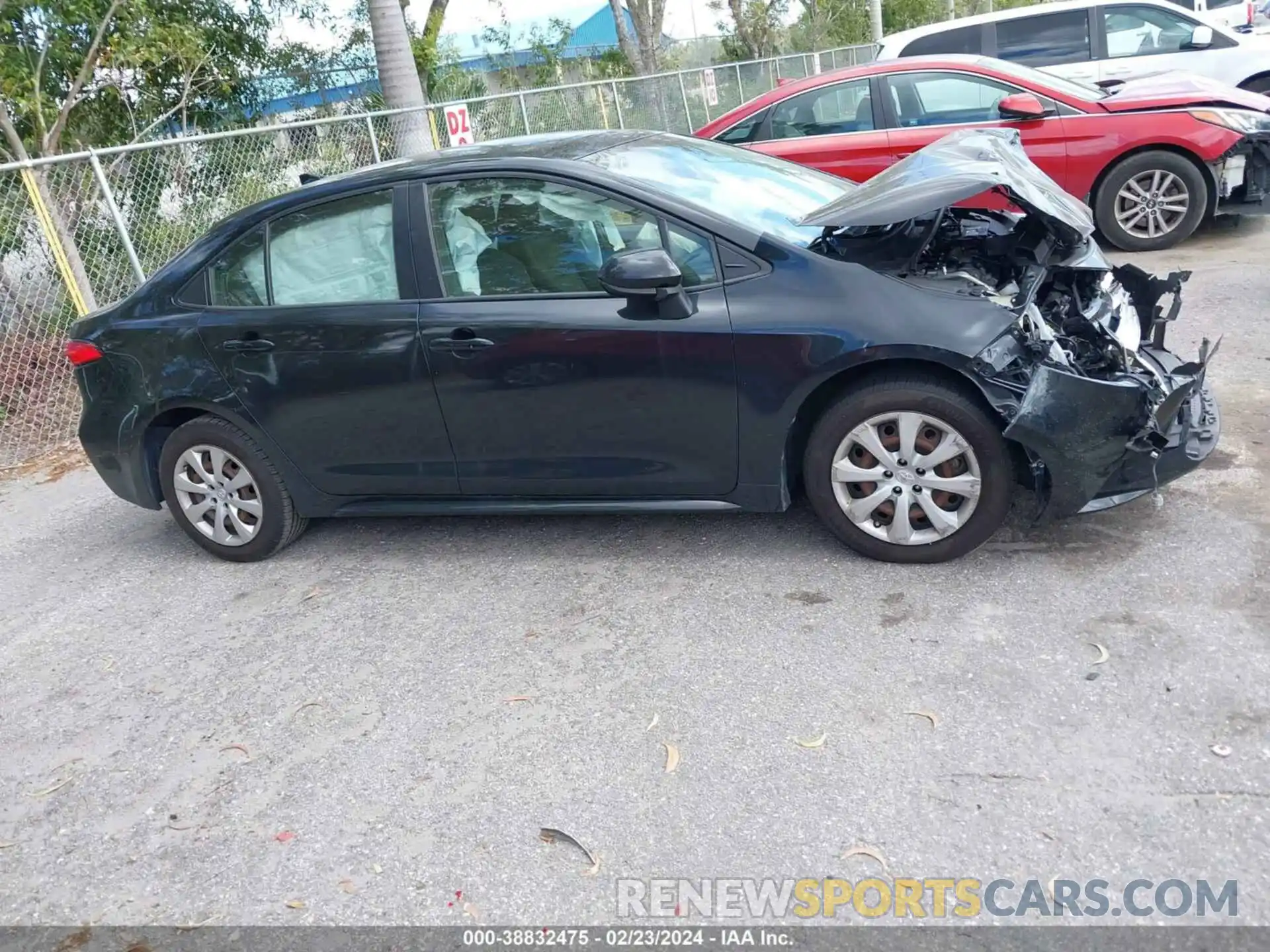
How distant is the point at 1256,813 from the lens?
2596 millimetres

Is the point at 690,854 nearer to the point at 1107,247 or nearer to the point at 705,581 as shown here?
the point at 705,581

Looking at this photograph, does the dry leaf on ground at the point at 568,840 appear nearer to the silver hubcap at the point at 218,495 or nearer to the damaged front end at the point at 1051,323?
the damaged front end at the point at 1051,323

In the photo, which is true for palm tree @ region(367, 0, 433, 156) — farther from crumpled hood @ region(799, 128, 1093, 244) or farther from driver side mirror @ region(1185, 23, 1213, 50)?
driver side mirror @ region(1185, 23, 1213, 50)

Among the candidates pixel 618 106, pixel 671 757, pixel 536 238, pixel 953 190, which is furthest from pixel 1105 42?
pixel 671 757

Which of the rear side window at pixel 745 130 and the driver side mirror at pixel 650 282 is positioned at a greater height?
the rear side window at pixel 745 130

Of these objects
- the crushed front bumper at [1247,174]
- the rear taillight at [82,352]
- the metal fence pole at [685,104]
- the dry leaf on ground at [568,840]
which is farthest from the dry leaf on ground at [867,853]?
the metal fence pole at [685,104]

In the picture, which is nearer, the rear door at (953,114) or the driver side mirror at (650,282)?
the driver side mirror at (650,282)

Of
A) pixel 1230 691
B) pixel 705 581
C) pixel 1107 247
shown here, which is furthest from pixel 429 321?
pixel 1107 247

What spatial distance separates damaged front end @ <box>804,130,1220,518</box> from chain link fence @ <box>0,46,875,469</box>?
419 centimetres

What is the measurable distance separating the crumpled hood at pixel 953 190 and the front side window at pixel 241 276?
238 centimetres

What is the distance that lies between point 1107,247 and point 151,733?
25.5ft

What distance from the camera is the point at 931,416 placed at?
3711 millimetres

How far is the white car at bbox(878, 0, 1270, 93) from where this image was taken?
10391 millimetres

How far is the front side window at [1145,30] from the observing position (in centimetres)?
1052
